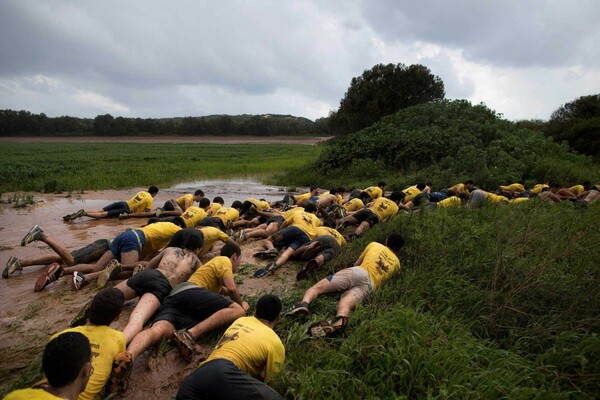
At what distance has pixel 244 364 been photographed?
306 cm

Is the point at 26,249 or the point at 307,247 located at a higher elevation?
the point at 307,247

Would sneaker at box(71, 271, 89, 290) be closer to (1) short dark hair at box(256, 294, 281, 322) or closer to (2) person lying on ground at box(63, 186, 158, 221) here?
(1) short dark hair at box(256, 294, 281, 322)

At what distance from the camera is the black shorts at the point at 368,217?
812 cm

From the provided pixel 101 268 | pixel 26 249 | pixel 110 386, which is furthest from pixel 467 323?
pixel 26 249

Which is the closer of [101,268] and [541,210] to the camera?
[101,268]

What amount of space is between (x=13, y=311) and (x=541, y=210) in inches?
363

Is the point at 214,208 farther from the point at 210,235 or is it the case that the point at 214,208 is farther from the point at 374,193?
the point at 374,193

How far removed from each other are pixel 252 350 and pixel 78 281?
348 centimetres

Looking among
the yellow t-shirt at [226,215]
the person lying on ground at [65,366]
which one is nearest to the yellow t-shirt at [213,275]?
the person lying on ground at [65,366]

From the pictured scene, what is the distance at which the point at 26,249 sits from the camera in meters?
7.14

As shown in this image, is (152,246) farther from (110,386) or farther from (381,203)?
(381,203)

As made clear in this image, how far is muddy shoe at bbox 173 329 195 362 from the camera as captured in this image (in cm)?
367

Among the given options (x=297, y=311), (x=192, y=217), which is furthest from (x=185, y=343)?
(x=192, y=217)

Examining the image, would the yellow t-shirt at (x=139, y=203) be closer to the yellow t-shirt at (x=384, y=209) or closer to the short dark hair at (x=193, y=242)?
the short dark hair at (x=193, y=242)
